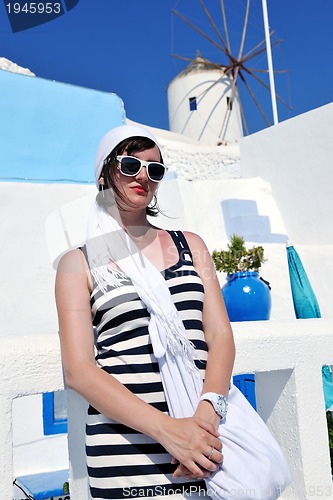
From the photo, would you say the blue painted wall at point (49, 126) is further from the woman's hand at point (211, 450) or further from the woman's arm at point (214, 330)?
the woman's hand at point (211, 450)

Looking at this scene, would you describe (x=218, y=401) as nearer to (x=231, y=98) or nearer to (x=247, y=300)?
(x=247, y=300)

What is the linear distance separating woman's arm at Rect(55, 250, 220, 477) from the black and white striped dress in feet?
0.17

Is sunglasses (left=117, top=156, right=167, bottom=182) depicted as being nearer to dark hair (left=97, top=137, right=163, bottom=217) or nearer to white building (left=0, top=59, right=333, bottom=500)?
dark hair (left=97, top=137, right=163, bottom=217)

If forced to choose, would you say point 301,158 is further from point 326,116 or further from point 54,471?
point 54,471

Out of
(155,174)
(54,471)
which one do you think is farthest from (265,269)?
(155,174)

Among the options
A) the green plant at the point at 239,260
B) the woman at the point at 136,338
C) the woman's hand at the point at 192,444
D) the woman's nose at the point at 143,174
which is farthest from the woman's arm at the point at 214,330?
the green plant at the point at 239,260

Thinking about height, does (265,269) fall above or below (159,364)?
above

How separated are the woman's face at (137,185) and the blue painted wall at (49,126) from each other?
3720 mm

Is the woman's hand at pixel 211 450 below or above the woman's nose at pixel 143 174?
below

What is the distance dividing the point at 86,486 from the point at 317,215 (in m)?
7.87

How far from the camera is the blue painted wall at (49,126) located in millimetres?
4918

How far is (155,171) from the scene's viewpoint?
1306 millimetres

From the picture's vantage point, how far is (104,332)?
3.84 ft

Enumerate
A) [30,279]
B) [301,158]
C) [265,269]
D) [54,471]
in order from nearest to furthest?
1. [54,471]
2. [30,279]
3. [265,269]
4. [301,158]
